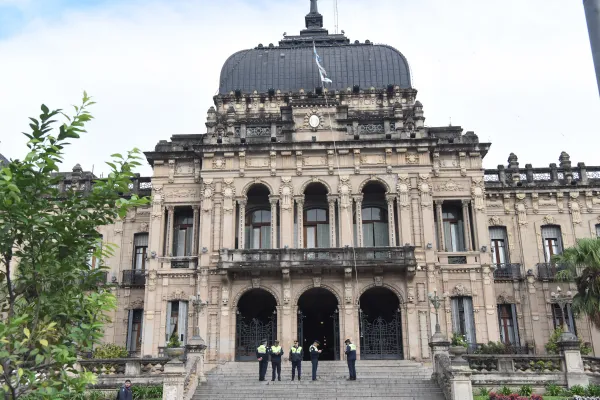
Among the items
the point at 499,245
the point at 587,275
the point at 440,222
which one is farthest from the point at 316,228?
the point at 587,275

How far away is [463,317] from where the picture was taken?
3178cm

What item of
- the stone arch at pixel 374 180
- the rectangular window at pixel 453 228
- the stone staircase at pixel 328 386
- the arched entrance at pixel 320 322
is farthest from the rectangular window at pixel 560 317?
the arched entrance at pixel 320 322

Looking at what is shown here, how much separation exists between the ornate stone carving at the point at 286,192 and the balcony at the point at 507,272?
12.5 m

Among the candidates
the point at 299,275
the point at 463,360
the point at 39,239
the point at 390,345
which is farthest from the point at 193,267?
the point at 39,239

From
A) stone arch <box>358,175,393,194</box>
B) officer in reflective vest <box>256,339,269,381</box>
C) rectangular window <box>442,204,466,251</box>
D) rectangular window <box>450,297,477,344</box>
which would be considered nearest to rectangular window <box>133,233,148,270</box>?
stone arch <box>358,175,393,194</box>

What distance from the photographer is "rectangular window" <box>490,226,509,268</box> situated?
3703 cm

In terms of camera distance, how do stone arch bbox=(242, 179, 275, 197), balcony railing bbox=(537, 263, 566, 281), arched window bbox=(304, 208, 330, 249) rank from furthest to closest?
balcony railing bbox=(537, 263, 566, 281), arched window bbox=(304, 208, 330, 249), stone arch bbox=(242, 179, 275, 197)

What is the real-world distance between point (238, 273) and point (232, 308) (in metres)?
1.75

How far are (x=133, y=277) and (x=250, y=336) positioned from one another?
897 cm

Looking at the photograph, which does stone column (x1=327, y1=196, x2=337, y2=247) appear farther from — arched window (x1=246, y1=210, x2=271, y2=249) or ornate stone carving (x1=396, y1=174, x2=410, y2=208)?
arched window (x1=246, y1=210, x2=271, y2=249)

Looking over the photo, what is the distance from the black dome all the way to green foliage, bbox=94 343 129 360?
1700 centimetres

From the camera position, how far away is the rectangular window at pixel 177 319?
1249 inches

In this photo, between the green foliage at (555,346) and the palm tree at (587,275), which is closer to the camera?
the palm tree at (587,275)

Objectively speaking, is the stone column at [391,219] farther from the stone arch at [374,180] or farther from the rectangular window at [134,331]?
the rectangular window at [134,331]
